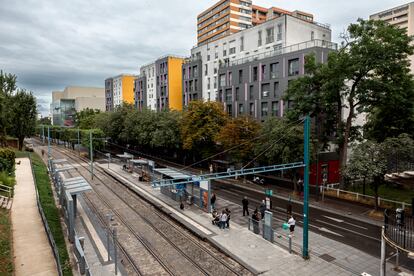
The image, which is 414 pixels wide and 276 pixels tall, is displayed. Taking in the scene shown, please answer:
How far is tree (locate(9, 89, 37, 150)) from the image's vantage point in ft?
160

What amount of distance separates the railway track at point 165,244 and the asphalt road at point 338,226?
304 inches

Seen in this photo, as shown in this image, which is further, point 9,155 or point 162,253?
point 9,155

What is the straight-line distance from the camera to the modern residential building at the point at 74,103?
13412 cm

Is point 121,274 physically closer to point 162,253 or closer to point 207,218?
point 162,253

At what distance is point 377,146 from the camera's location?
22062 mm

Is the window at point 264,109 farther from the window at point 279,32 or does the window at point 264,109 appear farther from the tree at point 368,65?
the tree at point 368,65

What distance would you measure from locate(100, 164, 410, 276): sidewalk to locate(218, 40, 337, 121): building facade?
19.3m

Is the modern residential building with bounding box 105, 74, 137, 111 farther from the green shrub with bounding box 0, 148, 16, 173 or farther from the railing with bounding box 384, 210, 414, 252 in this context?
the railing with bounding box 384, 210, 414, 252

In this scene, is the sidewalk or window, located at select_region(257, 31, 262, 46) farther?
window, located at select_region(257, 31, 262, 46)

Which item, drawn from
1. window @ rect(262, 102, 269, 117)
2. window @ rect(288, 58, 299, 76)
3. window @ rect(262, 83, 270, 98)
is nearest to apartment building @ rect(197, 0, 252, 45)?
window @ rect(262, 83, 270, 98)

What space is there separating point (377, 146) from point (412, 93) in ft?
28.3

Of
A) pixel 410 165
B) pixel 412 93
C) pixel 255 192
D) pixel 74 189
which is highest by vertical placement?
pixel 412 93

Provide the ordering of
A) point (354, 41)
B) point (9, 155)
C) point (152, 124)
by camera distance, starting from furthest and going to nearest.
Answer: point (152, 124), point (9, 155), point (354, 41)

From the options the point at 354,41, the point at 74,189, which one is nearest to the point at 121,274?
the point at 74,189
